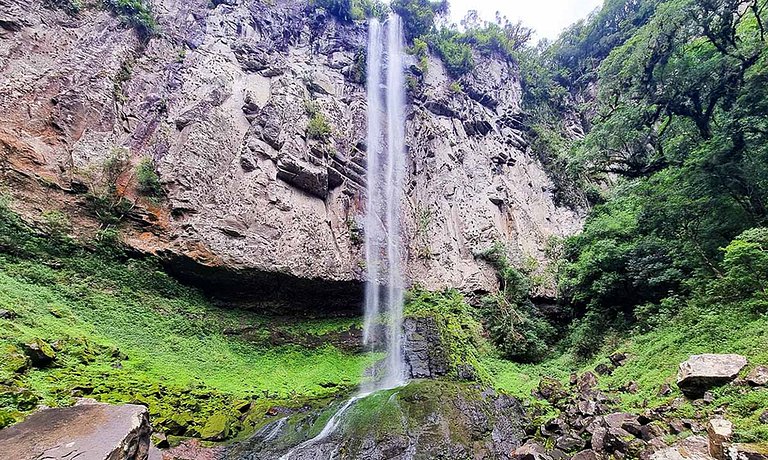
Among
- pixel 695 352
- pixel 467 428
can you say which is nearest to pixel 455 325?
pixel 467 428

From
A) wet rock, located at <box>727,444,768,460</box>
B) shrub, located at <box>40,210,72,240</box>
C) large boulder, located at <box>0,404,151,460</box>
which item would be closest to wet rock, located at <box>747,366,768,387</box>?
wet rock, located at <box>727,444,768,460</box>

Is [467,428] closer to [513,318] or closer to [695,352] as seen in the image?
[695,352]

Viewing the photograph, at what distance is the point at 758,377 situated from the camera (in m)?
4.35

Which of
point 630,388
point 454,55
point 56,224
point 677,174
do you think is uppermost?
point 454,55

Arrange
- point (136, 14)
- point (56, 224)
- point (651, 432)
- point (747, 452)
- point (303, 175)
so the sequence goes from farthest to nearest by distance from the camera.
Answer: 1. point (303, 175)
2. point (136, 14)
3. point (56, 224)
4. point (651, 432)
5. point (747, 452)

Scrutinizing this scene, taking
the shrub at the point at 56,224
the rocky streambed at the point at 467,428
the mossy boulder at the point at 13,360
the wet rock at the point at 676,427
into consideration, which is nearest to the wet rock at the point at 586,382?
the rocky streambed at the point at 467,428

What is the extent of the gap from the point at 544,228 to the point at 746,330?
12779 mm

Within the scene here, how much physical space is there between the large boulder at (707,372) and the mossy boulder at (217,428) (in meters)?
7.62

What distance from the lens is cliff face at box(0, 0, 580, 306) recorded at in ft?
35.5

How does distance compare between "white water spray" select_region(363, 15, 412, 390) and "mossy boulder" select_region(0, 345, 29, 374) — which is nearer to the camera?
"mossy boulder" select_region(0, 345, 29, 374)

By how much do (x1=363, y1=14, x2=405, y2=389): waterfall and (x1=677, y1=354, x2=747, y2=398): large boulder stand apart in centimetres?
737

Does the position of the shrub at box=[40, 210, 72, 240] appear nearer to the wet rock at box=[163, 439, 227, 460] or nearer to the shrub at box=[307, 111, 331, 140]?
the wet rock at box=[163, 439, 227, 460]

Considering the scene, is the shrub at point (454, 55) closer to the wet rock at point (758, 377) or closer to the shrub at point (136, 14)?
the shrub at point (136, 14)

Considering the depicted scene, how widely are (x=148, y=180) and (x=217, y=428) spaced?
7934mm
